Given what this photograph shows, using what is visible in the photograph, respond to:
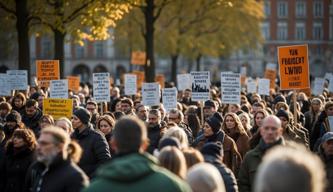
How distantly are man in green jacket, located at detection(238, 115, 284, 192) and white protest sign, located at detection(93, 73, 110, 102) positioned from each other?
385 inches

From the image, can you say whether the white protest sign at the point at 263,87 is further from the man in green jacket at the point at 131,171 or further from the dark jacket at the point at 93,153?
the man in green jacket at the point at 131,171

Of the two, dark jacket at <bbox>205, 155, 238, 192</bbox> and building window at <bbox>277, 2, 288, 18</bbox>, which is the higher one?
building window at <bbox>277, 2, 288, 18</bbox>

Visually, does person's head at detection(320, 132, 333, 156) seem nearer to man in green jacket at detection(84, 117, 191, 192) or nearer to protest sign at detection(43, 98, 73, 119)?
man in green jacket at detection(84, 117, 191, 192)

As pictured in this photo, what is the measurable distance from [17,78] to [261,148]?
1239 centimetres

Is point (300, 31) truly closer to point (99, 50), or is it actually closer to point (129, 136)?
point (99, 50)

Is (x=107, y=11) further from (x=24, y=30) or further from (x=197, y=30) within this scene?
(x=197, y=30)

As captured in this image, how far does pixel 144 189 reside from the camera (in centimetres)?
534

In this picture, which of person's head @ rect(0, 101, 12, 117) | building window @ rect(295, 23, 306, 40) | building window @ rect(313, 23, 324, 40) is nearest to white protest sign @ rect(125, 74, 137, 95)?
person's head @ rect(0, 101, 12, 117)

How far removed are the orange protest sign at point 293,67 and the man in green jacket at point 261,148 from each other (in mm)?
6389

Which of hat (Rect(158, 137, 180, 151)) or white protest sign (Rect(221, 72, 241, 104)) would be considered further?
white protest sign (Rect(221, 72, 241, 104))

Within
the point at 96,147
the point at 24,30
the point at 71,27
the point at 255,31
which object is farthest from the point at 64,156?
the point at 255,31

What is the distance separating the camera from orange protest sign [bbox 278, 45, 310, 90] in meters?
15.1

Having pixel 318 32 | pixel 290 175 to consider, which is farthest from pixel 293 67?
pixel 318 32

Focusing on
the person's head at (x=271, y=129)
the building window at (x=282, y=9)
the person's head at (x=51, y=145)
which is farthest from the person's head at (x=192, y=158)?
the building window at (x=282, y=9)
